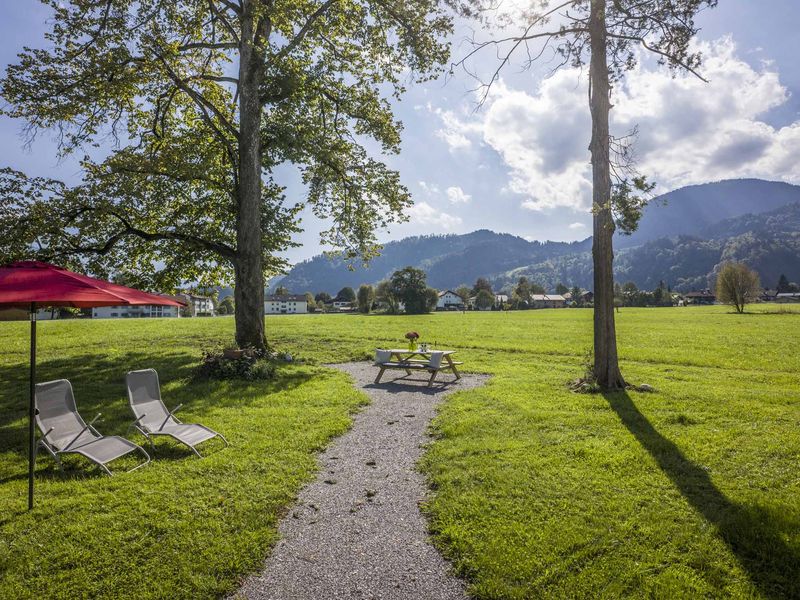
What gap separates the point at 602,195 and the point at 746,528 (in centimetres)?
878

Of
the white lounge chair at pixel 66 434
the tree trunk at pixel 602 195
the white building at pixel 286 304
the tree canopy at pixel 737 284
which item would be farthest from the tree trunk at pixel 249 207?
the white building at pixel 286 304

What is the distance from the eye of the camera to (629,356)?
21234 millimetres

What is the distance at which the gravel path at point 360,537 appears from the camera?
4.09 meters

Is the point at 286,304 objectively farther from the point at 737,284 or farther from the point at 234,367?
the point at 234,367

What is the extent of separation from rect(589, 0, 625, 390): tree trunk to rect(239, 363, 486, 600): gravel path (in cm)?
652

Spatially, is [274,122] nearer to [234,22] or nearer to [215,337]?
[234,22]

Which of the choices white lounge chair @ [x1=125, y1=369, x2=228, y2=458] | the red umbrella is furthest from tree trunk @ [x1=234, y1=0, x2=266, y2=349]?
the red umbrella

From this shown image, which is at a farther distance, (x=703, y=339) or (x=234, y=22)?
(x=703, y=339)

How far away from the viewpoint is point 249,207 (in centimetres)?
1727

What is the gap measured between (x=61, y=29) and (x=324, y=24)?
9.04m

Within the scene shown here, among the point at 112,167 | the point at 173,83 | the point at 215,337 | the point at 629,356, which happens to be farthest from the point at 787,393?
the point at 215,337

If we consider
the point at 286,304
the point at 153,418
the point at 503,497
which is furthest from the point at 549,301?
the point at 503,497

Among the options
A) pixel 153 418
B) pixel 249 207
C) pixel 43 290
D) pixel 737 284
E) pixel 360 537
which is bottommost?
pixel 360 537

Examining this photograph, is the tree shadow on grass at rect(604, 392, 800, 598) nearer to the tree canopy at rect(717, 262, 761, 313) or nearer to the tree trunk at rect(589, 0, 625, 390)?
the tree trunk at rect(589, 0, 625, 390)
